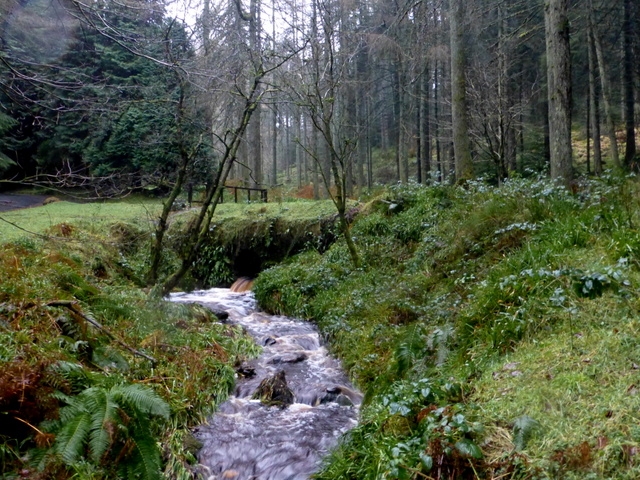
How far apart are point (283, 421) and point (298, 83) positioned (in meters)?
6.49

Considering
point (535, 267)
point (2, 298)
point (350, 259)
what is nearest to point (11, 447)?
point (2, 298)

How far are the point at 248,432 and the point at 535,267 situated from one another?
11.1ft

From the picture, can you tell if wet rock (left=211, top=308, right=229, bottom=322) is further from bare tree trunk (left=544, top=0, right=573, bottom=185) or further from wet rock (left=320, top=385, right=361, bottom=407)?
bare tree trunk (left=544, top=0, right=573, bottom=185)

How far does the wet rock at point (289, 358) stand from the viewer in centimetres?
674

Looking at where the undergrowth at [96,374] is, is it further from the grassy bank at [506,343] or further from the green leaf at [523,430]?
the green leaf at [523,430]

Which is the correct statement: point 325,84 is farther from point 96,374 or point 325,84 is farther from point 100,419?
point 100,419

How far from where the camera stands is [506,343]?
12.9 feet

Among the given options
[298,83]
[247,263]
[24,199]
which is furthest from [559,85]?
[24,199]

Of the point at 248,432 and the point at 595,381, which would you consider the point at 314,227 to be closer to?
the point at 248,432

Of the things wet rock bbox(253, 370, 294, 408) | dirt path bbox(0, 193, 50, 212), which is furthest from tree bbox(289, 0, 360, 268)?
dirt path bbox(0, 193, 50, 212)

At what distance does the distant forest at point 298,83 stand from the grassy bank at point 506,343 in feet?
5.91

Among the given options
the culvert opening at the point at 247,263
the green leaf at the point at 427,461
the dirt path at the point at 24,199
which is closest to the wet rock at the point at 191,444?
the green leaf at the point at 427,461

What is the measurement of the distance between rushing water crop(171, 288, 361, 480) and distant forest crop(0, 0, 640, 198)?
290cm

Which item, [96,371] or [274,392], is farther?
[274,392]
